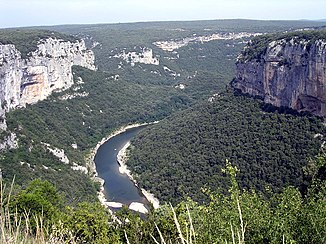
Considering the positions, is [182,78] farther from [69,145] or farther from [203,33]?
[69,145]

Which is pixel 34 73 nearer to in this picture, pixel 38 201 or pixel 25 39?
pixel 25 39

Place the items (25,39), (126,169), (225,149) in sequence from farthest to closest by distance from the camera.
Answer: (25,39) < (126,169) < (225,149)

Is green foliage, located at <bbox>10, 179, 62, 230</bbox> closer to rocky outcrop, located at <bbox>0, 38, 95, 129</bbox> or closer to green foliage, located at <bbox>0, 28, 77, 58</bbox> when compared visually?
rocky outcrop, located at <bbox>0, 38, 95, 129</bbox>

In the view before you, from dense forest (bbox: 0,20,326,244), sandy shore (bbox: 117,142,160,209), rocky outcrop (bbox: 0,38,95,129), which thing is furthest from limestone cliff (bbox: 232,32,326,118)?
rocky outcrop (bbox: 0,38,95,129)

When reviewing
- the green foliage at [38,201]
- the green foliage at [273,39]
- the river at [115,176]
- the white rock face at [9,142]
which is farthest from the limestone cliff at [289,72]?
the white rock face at [9,142]

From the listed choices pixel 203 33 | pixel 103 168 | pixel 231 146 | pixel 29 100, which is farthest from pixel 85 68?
pixel 203 33

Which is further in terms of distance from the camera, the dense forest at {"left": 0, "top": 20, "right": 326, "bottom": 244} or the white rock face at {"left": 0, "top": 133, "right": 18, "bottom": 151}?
the white rock face at {"left": 0, "top": 133, "right": 18, "bottom": 151}

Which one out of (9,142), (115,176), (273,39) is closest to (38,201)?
(9,142)
